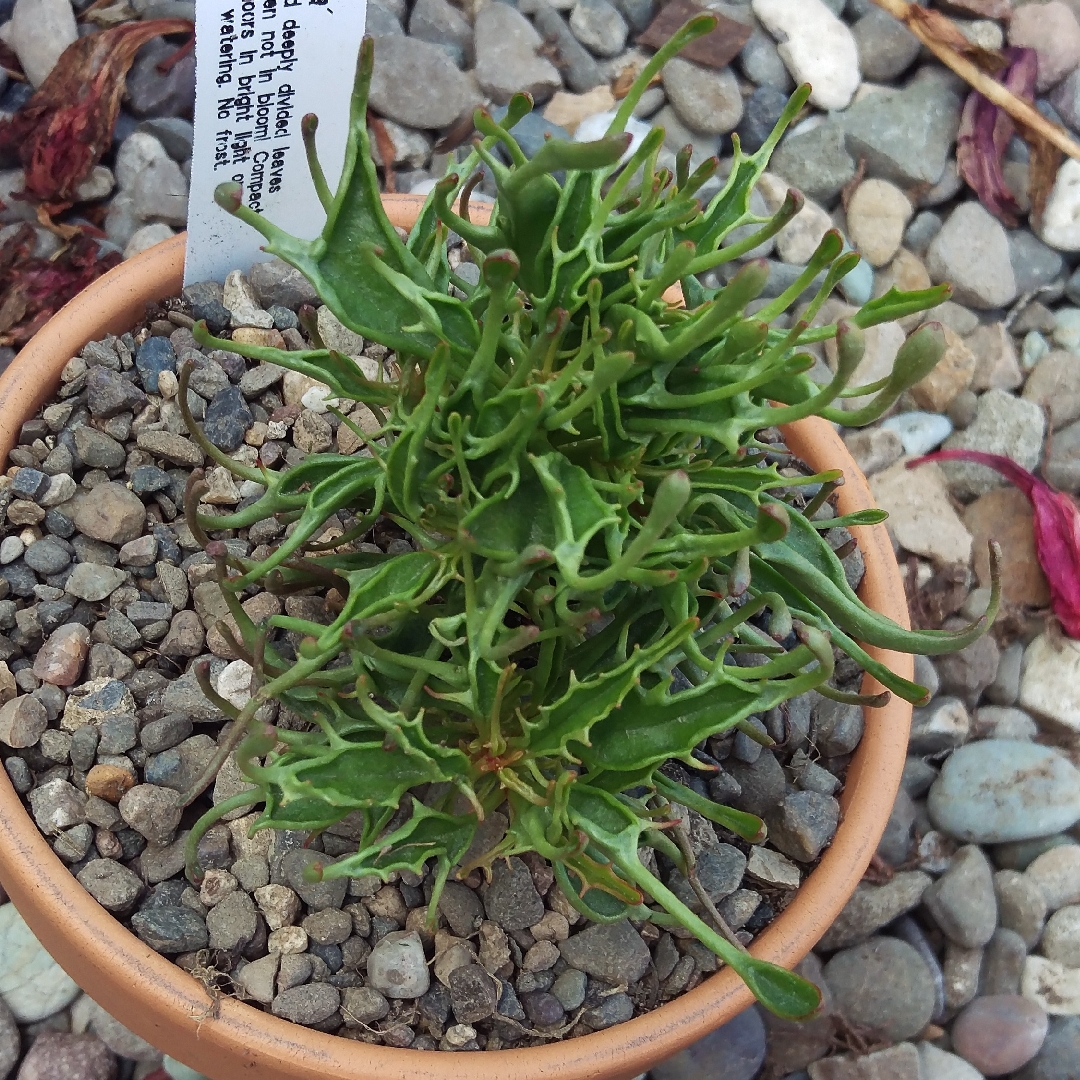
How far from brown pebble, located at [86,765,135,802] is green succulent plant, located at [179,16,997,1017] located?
0.38 feet

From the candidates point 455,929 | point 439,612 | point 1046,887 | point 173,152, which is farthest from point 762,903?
point 173,152

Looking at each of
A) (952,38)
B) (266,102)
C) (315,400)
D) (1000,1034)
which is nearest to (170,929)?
(315,400)

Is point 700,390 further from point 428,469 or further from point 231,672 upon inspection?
point 231,672

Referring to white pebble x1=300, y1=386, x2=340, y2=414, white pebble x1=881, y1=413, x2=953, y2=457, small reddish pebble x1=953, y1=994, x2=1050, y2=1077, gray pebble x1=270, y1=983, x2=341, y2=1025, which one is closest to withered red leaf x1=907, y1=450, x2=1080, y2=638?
white pebble x1=881, y1=413, x2=953, y2=457

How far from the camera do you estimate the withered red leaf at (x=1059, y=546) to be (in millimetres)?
1419

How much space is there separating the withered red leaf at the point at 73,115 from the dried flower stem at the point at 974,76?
111 cm

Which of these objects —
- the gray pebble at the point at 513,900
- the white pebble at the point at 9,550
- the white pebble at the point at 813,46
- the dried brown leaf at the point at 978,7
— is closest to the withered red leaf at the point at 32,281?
the white pebble at the point at 9,550

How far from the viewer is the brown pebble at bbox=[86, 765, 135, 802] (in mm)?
912

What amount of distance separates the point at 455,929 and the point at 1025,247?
4.43 ft

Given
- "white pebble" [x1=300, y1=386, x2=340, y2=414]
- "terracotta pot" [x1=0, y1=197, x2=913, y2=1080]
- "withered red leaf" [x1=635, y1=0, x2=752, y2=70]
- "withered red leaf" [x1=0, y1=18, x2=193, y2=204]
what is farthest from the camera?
"withered red leaf" [x1=635, y1=0, x2=752, y2=70]

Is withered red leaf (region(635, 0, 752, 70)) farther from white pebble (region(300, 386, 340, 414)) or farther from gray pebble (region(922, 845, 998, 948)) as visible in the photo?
gray pebble (region(922, 845, 998, 948))

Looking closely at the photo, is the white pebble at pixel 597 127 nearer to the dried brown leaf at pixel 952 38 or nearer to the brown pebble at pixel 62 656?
the dried brown leaf at pixel 952 38

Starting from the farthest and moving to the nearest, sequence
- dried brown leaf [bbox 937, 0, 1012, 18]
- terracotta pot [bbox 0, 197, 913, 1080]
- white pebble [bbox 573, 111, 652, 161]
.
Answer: dried brown leaf [bbox 937, 0, 1012, 18] → white pebble [bbox 573, 111, 652, 161] → terracotta pot [bbox 0, 197, 913, 1080]

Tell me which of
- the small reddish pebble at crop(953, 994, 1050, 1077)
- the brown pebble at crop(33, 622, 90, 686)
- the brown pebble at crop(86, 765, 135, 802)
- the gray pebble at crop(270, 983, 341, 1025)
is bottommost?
the small reddish pebble at crop(953, 994, 1050, 1077)
